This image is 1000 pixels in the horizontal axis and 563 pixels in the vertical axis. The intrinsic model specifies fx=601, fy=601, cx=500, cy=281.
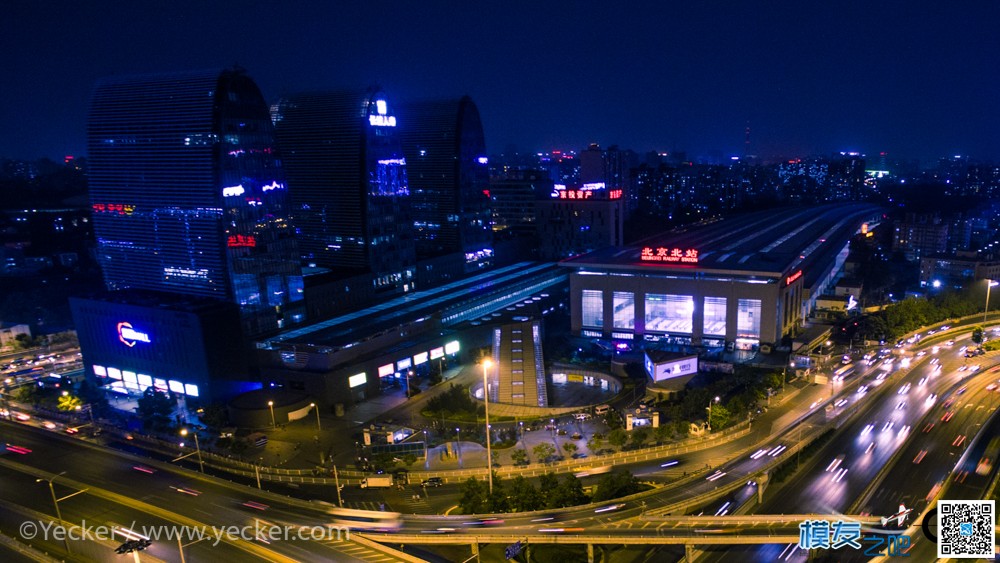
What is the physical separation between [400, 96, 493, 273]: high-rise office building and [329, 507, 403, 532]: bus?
63.6 m

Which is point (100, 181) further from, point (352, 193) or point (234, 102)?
point (352, 193)

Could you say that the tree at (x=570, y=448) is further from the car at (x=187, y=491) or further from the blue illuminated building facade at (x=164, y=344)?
the blue illuminated building facade at (x=164, y=344)

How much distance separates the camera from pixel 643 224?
148 m

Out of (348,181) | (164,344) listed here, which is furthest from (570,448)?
(348,181)

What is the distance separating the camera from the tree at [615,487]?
36219 mm

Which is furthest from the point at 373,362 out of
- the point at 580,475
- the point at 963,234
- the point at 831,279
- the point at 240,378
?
the point at 963,234

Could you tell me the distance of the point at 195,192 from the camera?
61031mm

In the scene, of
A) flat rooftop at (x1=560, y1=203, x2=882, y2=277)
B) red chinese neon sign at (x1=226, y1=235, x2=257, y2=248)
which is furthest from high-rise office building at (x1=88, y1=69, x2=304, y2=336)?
flat rooftop at (x1=560, y1=203, x2=882, y2=277)

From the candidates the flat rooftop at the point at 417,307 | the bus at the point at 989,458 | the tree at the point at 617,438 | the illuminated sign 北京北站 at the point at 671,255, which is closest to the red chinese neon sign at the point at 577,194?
the flat rooftop at the point at 417,307

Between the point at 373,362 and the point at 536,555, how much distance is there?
107ft

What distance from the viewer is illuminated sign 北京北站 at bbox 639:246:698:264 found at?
233 ft

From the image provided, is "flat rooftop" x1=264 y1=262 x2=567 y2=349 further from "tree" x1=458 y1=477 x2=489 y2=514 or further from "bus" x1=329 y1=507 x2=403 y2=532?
"tree" x1=458 y1=477 x2=489 y2=514

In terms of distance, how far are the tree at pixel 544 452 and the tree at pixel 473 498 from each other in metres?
8.10

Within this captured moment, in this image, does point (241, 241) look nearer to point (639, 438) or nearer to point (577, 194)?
point (639, 438)
